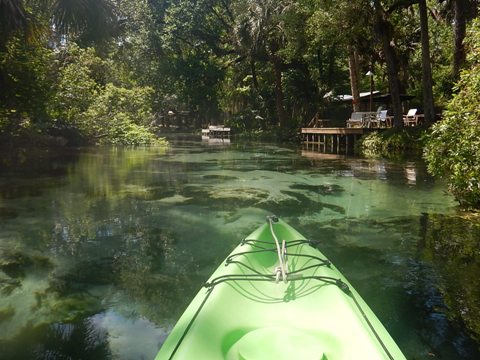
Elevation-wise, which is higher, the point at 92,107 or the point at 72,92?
the point at 72,92

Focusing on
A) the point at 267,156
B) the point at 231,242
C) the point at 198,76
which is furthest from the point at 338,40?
the point at 198,76

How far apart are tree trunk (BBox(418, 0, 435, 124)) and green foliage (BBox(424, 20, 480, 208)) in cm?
1332

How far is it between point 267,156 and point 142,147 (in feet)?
31.1

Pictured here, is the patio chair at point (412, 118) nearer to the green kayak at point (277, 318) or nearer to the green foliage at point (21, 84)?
the green foliage at point (21, 84)

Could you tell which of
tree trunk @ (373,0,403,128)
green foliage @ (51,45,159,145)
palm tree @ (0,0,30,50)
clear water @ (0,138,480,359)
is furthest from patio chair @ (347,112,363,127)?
palm tree @ (0,0,30,50)

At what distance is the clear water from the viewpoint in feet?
14.9

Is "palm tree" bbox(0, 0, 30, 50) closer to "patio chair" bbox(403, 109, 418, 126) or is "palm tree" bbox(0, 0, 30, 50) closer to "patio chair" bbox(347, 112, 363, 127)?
"patio chair" bbox(347, 112, 363, 127)

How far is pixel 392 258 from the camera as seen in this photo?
6746mm

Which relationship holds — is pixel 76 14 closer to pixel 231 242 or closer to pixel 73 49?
pixel 231 242

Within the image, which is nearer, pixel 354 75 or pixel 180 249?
pixel 180 249

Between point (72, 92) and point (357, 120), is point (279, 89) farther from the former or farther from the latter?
point (72, 92)

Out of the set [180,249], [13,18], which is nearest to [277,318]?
[180,249]

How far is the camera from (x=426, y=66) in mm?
20266

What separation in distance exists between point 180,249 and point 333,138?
21.6 metres
